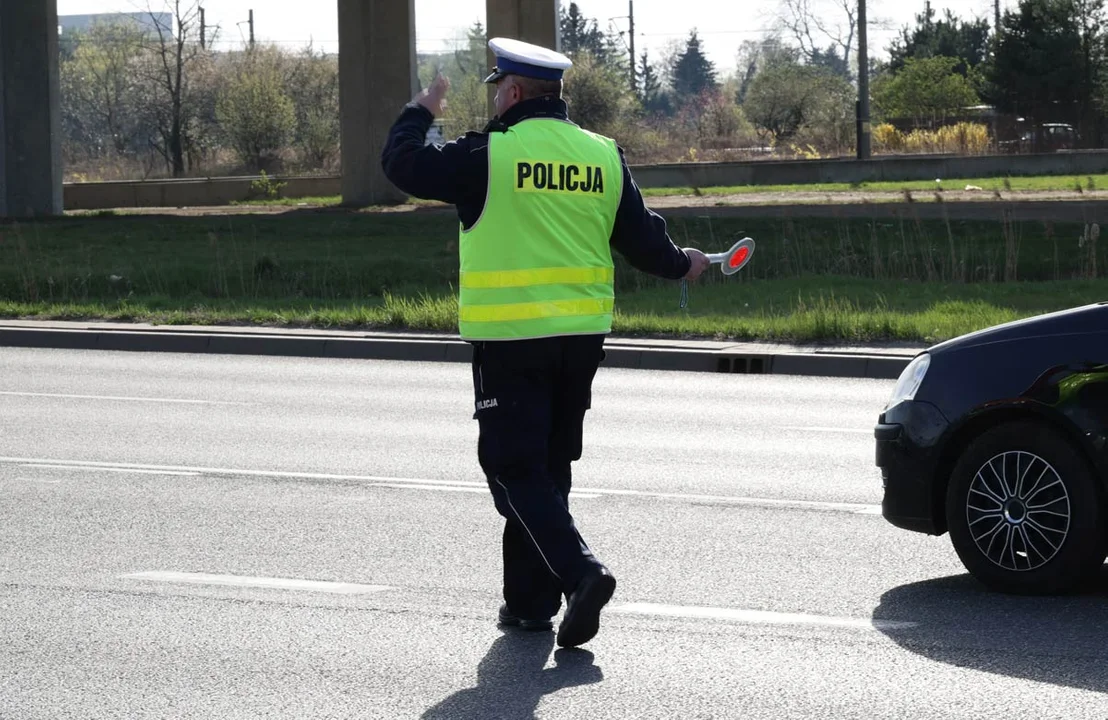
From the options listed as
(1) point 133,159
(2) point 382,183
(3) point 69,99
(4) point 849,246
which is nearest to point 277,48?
(1) point 133,159

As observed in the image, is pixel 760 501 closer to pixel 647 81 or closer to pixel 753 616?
pixel 753 616

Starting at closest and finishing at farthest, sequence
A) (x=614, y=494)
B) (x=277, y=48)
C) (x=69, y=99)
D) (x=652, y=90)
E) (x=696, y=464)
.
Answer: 1. (x=614, y=494)
2. (x=696, y=464)
3. (x=277, y=48)
4. (x=69, y=99)
5. (x=652, y=90)

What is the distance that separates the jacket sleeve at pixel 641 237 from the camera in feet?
20.0

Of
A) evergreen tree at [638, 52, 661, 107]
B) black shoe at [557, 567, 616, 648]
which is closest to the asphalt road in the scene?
black shoe at [557, 567, 616, 648]

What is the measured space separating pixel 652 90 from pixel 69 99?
220 ft

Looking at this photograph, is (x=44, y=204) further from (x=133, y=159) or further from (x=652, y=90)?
(x=652, y=90)

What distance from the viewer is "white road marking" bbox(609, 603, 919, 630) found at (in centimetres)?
623

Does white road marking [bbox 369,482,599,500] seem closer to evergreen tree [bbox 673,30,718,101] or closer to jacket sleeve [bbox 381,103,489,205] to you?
jacket sleeve [bbox 381,103,489,205]

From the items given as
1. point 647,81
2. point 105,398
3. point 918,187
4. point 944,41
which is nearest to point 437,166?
point 105,398

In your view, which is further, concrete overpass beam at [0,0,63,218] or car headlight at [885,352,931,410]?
concrete overpass beam at [0,0,63,218]

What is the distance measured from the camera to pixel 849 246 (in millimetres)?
23016

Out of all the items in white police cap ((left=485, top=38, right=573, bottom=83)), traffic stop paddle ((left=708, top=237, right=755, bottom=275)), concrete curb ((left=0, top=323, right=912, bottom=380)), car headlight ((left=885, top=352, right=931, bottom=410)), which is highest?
white police cap ((left=485, top=38, right=573, bottom=83))

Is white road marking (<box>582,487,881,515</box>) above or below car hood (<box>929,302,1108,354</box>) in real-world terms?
below

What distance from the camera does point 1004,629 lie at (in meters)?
6.16
